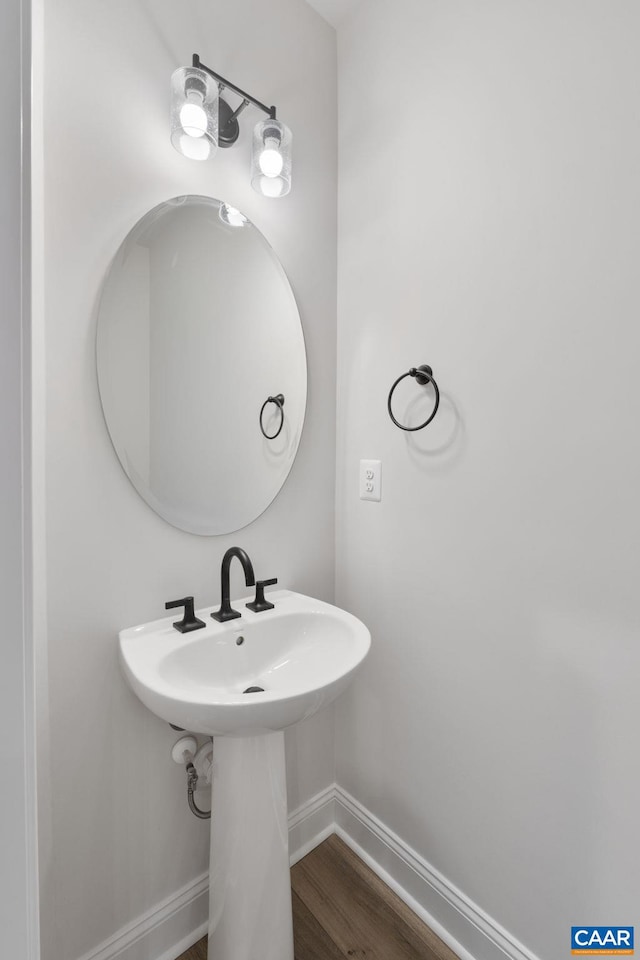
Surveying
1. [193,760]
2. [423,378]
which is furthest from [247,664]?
[423,378]

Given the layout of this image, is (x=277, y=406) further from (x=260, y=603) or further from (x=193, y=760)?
(x=193, y=760)

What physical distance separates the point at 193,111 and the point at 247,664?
1.35 metres

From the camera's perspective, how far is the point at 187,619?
1116 mm

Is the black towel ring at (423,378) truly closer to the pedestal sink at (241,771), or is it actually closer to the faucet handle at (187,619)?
the pedestal sink at (241,771)

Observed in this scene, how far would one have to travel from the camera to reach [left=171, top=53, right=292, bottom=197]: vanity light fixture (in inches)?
41.4

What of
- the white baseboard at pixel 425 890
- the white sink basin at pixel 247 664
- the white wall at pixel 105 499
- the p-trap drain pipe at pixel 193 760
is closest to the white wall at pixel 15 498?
the white sink basin at pixel 247 664

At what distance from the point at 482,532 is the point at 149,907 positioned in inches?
49.4

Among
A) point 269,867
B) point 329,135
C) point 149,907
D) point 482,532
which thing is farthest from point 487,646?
point 329,135

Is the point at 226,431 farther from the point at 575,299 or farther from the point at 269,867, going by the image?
the point at 269,867

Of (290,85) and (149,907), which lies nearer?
(149,907)

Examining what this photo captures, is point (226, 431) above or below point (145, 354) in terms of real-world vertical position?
below

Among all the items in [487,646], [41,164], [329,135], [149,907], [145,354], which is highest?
[329,135]

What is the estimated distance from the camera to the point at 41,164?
0.91 metres

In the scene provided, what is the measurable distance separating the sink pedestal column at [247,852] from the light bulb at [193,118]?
55.7 inches
